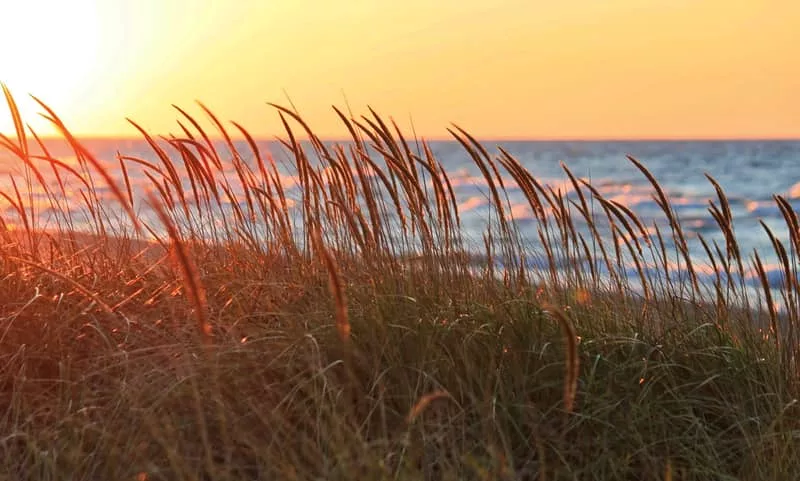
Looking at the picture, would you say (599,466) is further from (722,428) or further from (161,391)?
(161,391)

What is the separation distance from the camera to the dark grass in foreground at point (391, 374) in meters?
1.83

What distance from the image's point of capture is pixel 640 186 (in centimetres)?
A: 1781

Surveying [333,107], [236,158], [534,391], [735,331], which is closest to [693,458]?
[534,391]

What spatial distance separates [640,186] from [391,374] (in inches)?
655

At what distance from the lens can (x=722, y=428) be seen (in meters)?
2.22

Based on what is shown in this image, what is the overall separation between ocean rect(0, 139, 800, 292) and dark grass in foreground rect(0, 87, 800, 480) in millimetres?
326

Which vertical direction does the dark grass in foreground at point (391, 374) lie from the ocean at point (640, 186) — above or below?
below

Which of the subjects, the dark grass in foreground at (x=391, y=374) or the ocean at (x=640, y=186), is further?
the ocean at (x=640, y=186)

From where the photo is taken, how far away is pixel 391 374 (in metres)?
2.05

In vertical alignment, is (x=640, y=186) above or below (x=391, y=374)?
above

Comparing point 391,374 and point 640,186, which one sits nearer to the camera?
point 391,374

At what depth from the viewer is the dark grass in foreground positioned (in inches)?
72.1

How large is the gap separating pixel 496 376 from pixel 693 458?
527 millimetres

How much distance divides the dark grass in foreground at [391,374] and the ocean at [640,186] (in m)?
0.33
